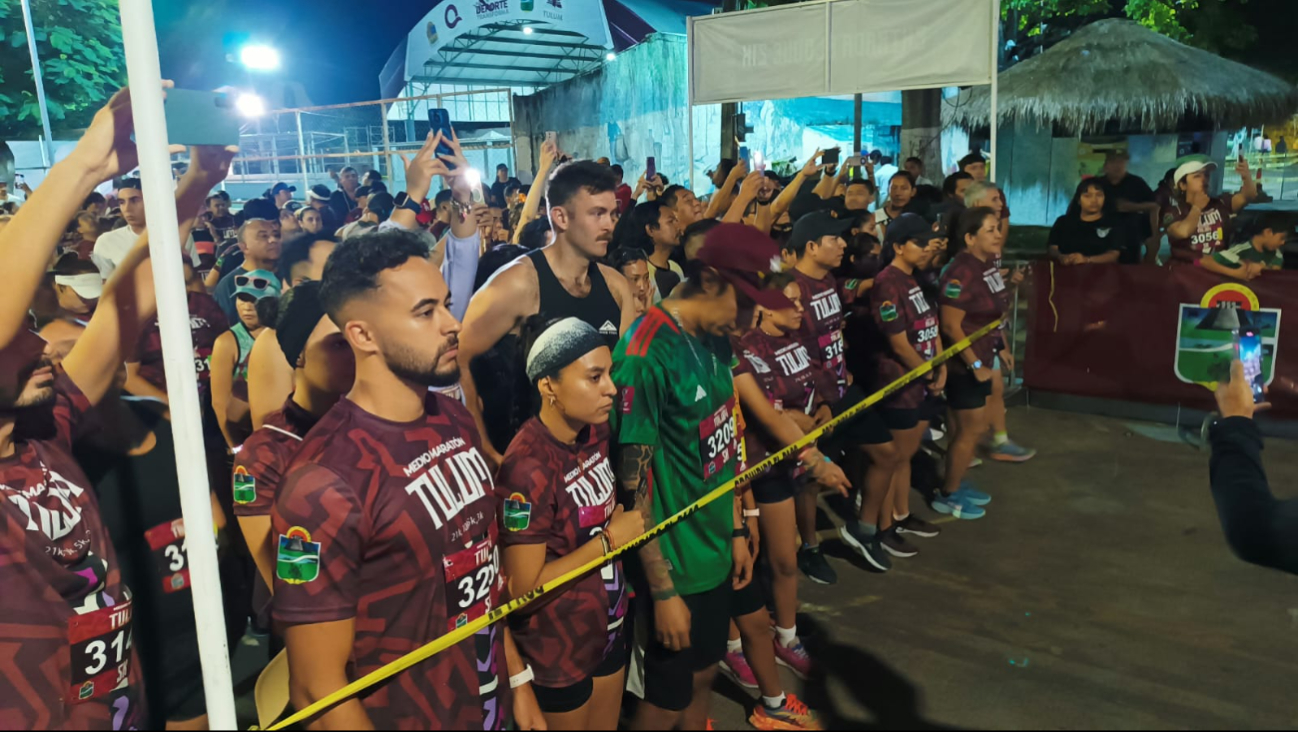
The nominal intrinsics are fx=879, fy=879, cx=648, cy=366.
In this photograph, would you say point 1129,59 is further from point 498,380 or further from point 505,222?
point 498,380

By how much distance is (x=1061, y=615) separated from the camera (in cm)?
437

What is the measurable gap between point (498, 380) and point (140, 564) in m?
1.43

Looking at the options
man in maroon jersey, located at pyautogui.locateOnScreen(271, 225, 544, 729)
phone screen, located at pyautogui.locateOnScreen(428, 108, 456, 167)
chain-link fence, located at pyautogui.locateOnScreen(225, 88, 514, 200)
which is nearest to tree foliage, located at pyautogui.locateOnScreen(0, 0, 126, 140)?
chain-link fence, located at pyautogui.locateOnScreen(225, 88, 514, 200)

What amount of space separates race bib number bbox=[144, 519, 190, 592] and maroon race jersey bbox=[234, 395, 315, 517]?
191 millimetres

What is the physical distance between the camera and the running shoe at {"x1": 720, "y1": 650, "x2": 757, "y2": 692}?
4004 mm

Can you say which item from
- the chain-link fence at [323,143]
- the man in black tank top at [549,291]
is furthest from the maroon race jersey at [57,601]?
the chain-link fence at [323,143]

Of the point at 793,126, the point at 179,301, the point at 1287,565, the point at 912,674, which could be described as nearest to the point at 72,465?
the point at 179,301

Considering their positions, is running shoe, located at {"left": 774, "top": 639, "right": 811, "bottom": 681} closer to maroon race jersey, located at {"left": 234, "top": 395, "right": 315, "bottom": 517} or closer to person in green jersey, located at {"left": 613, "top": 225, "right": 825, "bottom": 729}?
person in green jersey, located at {"left": 613, "top": 225, "right": 825, "bottom": 729}

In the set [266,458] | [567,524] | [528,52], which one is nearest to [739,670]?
[567,524]

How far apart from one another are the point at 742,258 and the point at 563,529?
1.27m

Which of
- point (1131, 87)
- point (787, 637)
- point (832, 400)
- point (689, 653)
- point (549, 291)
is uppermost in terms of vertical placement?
point (1131, 87)

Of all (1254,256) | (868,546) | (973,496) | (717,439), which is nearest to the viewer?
(717,439)

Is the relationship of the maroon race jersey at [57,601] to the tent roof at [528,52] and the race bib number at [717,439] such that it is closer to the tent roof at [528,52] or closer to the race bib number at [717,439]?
the race bib number at [717,439]

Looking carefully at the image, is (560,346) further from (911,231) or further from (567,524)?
(911,231)
